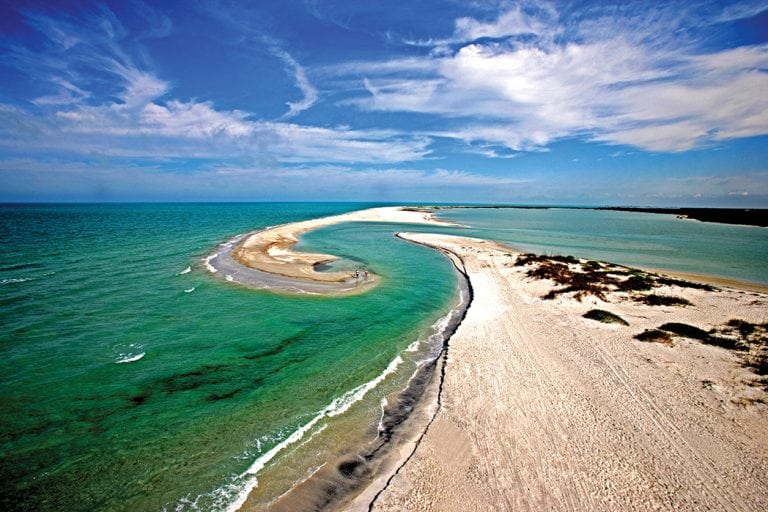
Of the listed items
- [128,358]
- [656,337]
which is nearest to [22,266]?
[128,358]

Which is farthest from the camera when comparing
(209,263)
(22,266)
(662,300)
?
(209,263)

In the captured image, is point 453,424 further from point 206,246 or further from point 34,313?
point 206,246

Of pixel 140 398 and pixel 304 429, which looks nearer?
pixel 304 429

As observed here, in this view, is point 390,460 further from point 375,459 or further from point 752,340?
point 752,340

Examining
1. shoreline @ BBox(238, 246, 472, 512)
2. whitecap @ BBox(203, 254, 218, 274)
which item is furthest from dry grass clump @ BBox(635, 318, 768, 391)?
whitecap @ BBox(203, 254, 218, 274)

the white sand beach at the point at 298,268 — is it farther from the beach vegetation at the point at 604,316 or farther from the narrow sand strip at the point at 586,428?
the beach vegetation at the point at 604,316

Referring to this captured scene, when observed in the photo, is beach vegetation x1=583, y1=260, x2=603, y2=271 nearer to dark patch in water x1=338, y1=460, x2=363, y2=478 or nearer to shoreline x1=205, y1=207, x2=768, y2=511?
shoreline x1=205, y1=207, x2=768, y2=511
